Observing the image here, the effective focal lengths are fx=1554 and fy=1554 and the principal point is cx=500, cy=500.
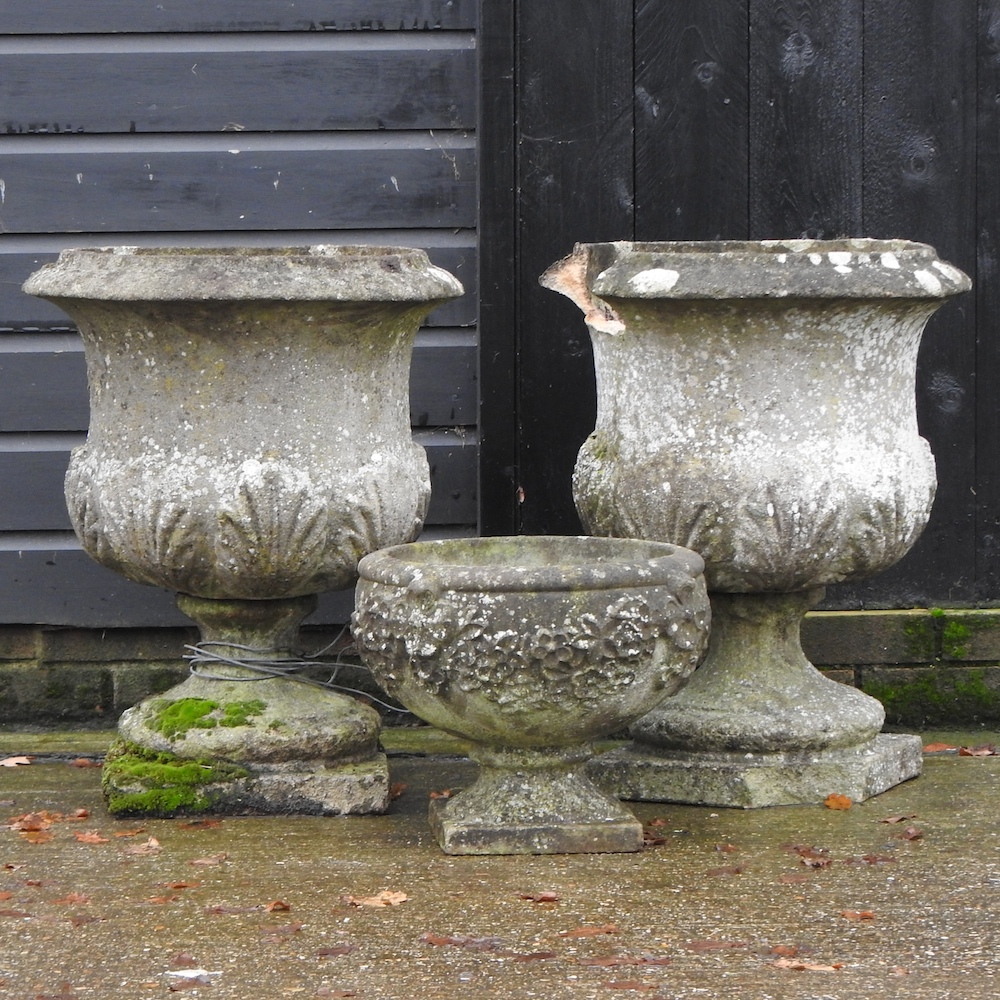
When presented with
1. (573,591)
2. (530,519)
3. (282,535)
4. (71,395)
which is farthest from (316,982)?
(71,395)

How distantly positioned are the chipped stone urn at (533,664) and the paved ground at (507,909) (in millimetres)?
101

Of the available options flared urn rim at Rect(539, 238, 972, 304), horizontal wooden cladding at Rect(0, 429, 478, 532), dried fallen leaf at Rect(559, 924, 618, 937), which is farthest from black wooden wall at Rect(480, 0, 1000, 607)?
dried fallen leaf at Rect(559, 924, 618, 937)

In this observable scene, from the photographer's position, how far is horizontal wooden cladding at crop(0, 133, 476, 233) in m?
4.13

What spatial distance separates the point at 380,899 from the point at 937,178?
2.44m

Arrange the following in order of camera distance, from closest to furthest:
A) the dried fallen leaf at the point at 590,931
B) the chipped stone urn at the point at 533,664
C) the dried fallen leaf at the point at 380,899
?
the dried fallen leaf at the point at 590,931 < the dried fallen leaf at the point at 380,899 < the chipped stone urn at the point at 533,664

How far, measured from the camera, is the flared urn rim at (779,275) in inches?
130

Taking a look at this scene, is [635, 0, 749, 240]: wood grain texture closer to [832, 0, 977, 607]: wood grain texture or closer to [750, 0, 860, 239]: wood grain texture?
[750, 0, 860, 239]: wood grain texture

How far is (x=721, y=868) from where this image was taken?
10.1 ft

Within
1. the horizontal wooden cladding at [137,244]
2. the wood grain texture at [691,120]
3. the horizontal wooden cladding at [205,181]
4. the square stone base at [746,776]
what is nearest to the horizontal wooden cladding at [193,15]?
the horizontal wooden cladding at [205,181]

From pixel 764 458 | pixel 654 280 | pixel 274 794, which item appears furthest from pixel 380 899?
pixel 654 280

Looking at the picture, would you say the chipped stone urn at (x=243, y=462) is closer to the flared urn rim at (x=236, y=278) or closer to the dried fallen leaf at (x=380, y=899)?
the flared urn rim at (x=236, y=278)

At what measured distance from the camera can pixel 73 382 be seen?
4191mm

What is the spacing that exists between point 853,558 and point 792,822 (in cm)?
61

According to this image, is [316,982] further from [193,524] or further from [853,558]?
[853,558]
